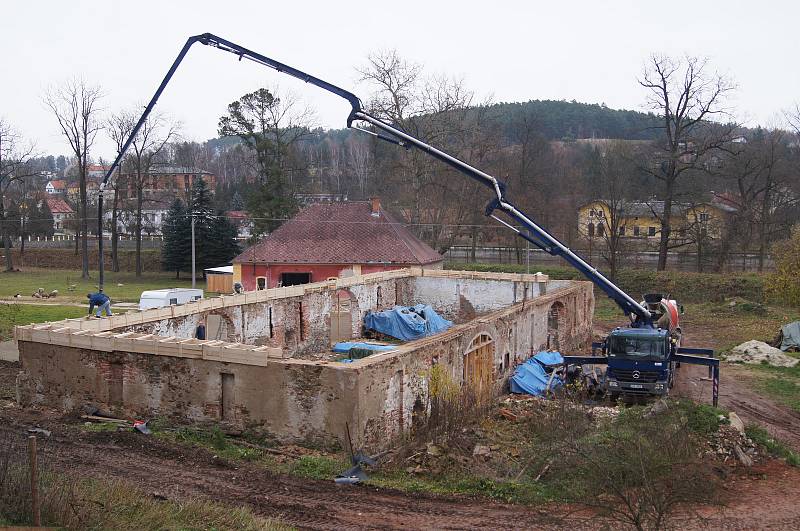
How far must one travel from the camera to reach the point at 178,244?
50844mm

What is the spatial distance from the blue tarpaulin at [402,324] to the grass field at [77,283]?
1670 cm

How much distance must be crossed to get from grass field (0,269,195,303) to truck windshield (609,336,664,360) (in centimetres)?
2804

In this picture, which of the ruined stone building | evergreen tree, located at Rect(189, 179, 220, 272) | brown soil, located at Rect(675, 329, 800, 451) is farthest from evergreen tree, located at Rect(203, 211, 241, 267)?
brown soil, located at Rect(675, 329, 800, 451)

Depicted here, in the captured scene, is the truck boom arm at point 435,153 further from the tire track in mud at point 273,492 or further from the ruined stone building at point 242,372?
the tire track in mud at point 273,492

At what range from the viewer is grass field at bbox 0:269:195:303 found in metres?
41.7

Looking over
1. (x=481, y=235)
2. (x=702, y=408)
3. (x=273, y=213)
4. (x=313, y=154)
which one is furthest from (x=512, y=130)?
(x=702, y=408)

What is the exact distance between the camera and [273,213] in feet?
166

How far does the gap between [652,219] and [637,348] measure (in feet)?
96.5

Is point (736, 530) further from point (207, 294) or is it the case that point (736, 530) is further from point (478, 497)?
point (207, 294)

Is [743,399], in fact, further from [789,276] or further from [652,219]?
[652,219]

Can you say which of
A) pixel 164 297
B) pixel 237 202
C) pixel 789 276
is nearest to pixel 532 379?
pixel 789 276

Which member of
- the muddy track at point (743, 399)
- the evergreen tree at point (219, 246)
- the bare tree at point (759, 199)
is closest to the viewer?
the muddy track at point (743, 399)

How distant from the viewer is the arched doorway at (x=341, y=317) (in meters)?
26.6

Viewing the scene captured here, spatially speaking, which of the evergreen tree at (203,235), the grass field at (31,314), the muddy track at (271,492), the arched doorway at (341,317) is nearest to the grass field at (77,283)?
the evergreen tree at (203,235)
